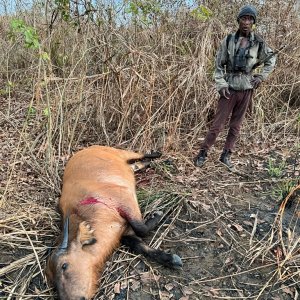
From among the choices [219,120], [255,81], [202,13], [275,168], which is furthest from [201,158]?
[202,13]

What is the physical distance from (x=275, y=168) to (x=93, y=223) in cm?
248

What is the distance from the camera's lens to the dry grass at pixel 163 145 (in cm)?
362

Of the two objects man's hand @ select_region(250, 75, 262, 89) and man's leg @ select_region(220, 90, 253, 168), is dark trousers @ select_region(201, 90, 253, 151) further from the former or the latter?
man's hand @ select_region(250, 75, 262, 89)

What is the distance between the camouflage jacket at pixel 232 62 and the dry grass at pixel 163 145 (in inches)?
41.6

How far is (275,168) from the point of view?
5.14m

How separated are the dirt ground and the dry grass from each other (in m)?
0.01

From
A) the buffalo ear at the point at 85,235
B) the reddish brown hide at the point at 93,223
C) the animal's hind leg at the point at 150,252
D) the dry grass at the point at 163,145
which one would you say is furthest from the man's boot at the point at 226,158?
the buffalo ear at the point at 85,235

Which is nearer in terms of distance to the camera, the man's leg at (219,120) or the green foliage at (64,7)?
the man's leg at (219,120)

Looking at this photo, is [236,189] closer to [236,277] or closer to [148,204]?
[148,204]

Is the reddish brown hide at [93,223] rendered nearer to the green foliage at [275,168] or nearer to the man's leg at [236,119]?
the man's leg at [236,119]

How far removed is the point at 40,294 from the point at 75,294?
47cm

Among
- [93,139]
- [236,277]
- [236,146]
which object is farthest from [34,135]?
[236,277]

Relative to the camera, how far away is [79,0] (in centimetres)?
558

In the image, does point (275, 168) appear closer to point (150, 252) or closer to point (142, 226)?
point (142, 226)
